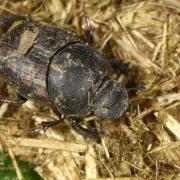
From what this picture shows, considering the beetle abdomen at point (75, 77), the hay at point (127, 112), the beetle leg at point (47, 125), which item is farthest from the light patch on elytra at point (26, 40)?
the beetle leg at point (47, 125)

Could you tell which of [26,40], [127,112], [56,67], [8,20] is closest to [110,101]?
[127,112]

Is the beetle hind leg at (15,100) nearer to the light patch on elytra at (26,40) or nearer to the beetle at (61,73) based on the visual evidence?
the beetle at (61,73)

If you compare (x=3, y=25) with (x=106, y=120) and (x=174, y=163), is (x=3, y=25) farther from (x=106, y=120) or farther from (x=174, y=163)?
(x=174, y=163)

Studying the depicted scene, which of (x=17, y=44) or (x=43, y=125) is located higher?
(x=17, y=44)

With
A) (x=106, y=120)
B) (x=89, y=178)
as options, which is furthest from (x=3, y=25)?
(x=89, y=178)

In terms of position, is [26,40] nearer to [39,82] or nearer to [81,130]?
[39,82]

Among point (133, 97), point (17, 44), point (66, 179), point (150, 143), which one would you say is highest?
point (17, 44)
